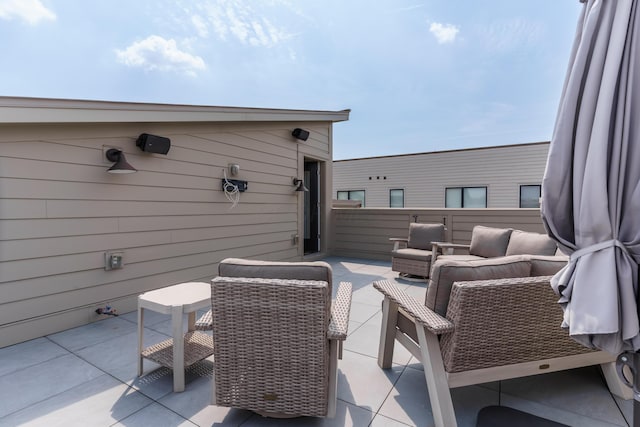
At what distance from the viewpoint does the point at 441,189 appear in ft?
33.7

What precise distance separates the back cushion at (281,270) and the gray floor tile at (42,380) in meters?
1.48

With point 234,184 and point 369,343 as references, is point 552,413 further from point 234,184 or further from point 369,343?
point 234,184

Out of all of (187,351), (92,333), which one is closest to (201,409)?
(187,351)

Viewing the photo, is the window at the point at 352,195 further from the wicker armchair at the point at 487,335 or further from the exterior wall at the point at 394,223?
the wicker armchair at the point at 487,335

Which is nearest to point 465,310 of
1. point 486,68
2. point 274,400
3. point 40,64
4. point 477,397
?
point 477,397

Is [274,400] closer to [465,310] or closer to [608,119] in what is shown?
[465,310]

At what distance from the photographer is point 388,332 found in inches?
87.7

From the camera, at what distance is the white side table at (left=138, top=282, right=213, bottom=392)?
192 centimetres

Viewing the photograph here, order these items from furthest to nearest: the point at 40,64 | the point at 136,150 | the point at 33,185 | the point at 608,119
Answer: the point at 40,64
the point at 136,150
the point at 33,185
the point at 608,119

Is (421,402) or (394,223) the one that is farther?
(394,223)

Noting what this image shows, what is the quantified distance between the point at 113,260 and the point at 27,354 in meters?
1.02

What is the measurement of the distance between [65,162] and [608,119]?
12.8ft

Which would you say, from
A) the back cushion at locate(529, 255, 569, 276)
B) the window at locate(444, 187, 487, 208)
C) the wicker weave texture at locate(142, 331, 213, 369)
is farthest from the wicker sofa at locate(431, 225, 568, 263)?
the window at locate(444, 187, 487, 208)

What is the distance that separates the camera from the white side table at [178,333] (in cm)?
192
